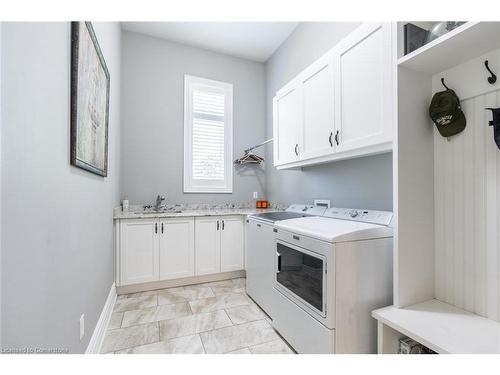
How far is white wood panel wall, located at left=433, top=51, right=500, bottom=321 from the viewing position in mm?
1188

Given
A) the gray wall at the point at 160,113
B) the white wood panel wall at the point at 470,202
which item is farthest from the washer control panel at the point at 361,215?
the gray wall at the point at 160,113

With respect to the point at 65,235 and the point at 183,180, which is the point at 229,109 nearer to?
the point at 183,180

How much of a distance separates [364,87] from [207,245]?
2376 mm

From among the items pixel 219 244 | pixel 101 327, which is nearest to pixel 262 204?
pixel 219 244

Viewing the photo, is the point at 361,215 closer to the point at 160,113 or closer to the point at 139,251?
the point at 139,251

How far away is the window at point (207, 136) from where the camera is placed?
11.5ft

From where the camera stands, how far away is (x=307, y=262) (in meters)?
1.58

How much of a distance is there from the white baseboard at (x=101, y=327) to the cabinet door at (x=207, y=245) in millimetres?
946

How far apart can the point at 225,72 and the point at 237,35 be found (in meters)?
0.58

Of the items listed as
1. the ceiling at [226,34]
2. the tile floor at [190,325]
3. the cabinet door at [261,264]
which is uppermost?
the ceiling at [226,34]

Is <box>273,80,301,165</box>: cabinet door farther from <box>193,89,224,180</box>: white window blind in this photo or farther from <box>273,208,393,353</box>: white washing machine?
<box>193,89,224,180</box>: white window blind

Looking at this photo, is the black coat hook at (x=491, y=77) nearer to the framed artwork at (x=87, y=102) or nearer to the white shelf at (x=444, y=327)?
the white shelf at (x=444, y=327)

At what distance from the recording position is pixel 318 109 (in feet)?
6.81
